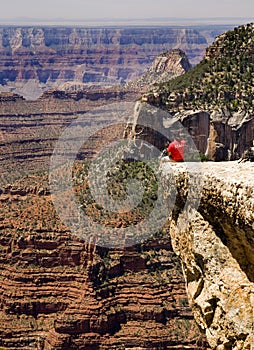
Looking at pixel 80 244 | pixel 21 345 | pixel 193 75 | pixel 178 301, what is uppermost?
pixel 193 75

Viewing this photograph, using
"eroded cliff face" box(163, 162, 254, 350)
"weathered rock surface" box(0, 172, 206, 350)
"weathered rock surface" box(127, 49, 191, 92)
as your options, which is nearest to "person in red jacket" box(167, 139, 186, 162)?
"eroded cliff face" box(163, 162, 254, 350)

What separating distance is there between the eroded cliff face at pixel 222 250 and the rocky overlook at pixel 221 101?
31.7m

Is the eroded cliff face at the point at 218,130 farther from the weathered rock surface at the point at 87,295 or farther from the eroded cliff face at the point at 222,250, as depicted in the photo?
the eroded cliff face at the point at 222,250

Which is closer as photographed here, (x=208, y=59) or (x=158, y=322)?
(x=158, y=322)

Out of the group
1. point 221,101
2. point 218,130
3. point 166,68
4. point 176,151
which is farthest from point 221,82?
point 166,68

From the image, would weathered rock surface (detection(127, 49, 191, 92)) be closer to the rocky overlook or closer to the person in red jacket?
the rocky overlook

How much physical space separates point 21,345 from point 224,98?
62.6 ft

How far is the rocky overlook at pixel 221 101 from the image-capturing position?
42.5 meters

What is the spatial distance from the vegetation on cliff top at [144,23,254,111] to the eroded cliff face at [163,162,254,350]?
34632 mm

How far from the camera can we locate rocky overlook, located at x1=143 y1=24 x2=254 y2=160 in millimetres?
42469

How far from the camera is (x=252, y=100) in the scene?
140ft

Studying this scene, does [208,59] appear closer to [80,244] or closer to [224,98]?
[224,98]

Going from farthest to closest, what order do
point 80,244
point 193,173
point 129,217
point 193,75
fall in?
point 193,75 → point 80,244 → point 129,217 → point 193,173

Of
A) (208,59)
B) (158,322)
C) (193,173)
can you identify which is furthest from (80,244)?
(193,173)
